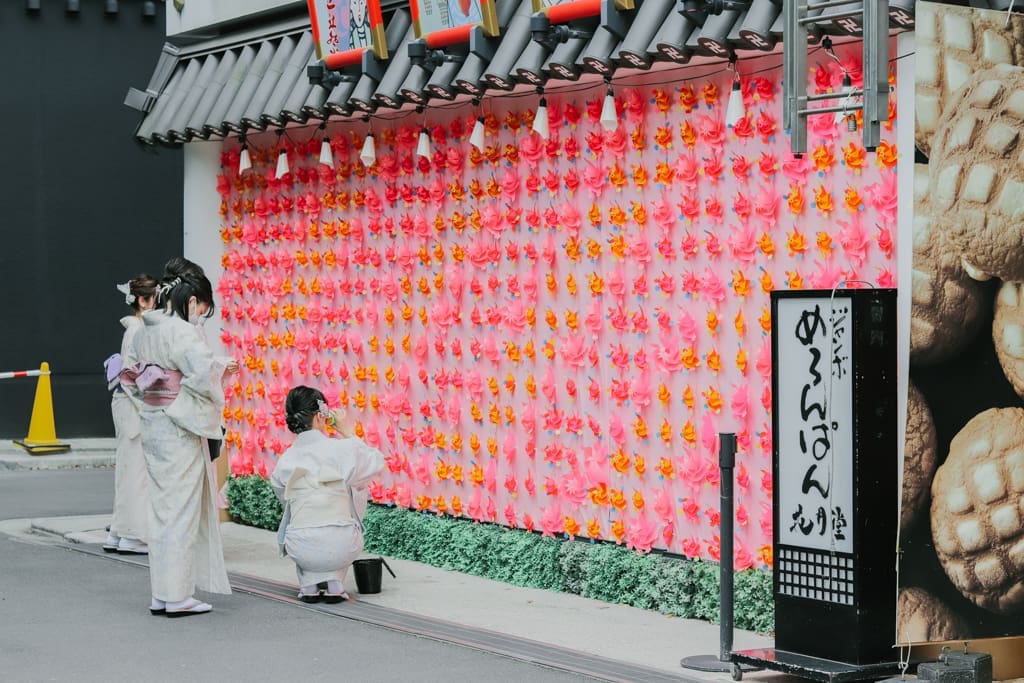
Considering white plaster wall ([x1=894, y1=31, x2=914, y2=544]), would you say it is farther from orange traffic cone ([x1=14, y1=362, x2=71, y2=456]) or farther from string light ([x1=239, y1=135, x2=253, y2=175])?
orange traffic cone ([x1=14, y1=362, x2=71, y2=456])

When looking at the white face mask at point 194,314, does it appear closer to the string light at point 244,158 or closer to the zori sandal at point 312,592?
the zori sandal at point 312,592

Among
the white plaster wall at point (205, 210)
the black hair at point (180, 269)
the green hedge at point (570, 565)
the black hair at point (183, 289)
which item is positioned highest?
the white plaster wall at point (205, 210)

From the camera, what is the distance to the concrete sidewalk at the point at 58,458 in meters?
19.0

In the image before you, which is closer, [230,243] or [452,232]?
[452,232]

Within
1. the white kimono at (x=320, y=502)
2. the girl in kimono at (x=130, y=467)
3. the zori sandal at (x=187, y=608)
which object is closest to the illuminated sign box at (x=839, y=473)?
the white kimono at (x=320, y=502)

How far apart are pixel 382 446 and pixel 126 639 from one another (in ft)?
12.2

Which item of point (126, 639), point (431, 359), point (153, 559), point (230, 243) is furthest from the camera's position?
point (230, 243)

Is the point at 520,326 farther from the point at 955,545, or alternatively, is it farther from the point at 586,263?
the point at 955,545

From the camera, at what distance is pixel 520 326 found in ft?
37.0

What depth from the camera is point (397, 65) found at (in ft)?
38.6

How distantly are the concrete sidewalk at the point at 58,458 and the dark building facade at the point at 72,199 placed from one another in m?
0.86

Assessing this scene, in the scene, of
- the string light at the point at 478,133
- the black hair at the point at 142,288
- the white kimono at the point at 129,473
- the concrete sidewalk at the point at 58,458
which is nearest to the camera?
the string light at the point at 478,133

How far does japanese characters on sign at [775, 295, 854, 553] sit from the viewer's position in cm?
797

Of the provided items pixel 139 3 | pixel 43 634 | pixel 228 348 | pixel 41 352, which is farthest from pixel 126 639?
pixel 139 3
